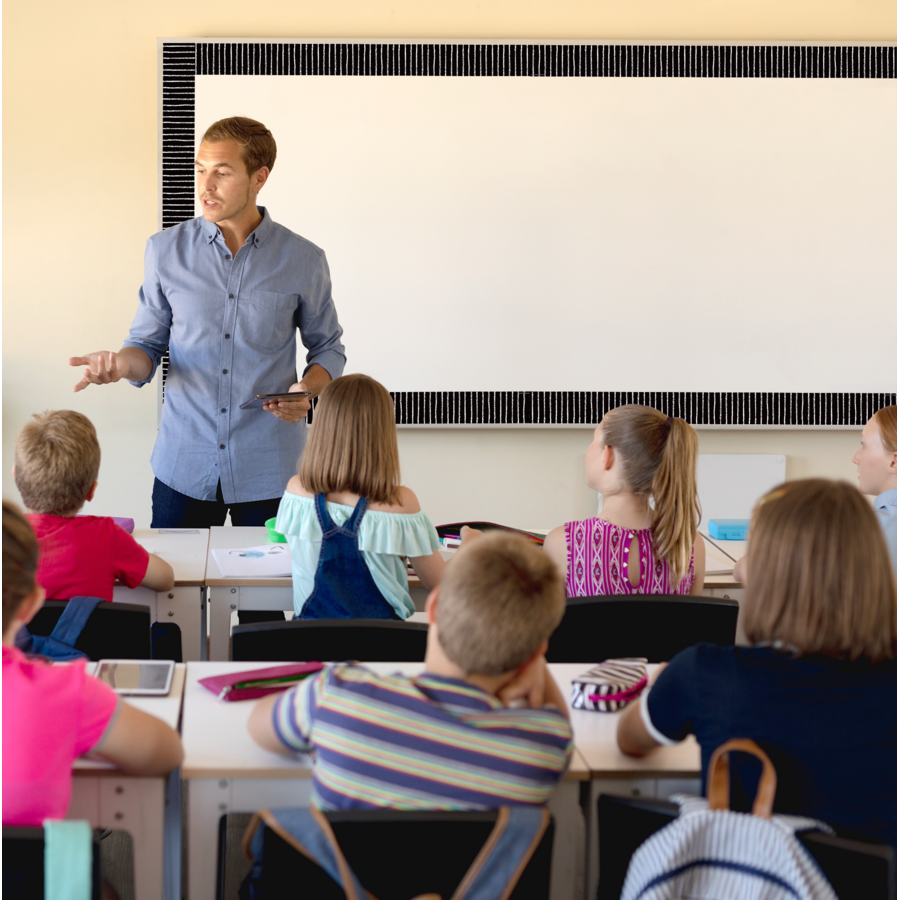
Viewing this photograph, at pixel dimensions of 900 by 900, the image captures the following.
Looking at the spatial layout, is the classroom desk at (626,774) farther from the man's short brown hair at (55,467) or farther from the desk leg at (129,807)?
the man's short brown hair at (55,467)

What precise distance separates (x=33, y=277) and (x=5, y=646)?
312 centimetres

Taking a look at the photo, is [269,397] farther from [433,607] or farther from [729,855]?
[729,855]

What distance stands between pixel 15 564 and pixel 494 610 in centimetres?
62

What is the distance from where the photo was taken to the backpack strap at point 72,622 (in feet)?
6.19

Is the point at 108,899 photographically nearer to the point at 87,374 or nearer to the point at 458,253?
the point at 87,374

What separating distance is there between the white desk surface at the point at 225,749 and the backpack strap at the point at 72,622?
30 cm

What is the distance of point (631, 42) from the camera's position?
4082 mm

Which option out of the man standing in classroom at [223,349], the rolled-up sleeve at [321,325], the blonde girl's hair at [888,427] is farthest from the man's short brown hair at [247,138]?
the blonde girl's hair at [888,427]

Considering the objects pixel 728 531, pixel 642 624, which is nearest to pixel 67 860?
pixel 642 624

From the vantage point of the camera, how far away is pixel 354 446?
2.21m

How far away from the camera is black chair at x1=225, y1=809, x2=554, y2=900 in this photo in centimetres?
117

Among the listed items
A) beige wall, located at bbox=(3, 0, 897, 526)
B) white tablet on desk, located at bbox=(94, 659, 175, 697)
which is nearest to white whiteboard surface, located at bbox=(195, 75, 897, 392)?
beige wall, located at bbox=(3, 0, 897, 526)

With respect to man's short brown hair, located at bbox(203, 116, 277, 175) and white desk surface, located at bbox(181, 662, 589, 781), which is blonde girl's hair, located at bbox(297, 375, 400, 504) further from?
man's short brown hair, located at bbox(203, 116, 277, 175)

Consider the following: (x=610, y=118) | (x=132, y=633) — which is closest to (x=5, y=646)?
(x=132, y=633)
